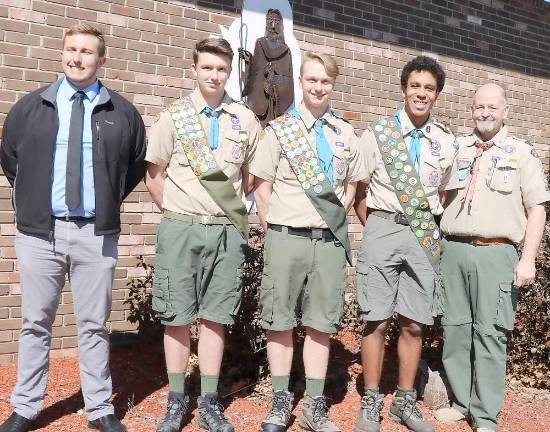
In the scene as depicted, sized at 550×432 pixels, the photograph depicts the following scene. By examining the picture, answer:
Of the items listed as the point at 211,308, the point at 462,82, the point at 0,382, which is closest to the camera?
the point at 211,308

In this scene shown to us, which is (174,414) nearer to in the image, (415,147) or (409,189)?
(409,189)

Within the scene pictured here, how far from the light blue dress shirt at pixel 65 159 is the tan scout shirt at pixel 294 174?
90 centimetres

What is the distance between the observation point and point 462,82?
7.42 m

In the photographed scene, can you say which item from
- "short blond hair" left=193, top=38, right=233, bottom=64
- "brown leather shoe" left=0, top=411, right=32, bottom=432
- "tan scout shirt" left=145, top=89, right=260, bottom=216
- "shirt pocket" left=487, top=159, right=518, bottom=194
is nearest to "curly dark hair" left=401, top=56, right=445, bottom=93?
"shirt pocket" left=487, top=159, right=518, bottom=194

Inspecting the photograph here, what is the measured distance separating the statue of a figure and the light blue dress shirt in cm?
244

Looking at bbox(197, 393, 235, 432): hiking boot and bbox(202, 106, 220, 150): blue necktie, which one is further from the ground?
bbox(202, 106, 220, 150): blue necktie

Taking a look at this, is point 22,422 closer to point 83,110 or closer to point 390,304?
point 83,110

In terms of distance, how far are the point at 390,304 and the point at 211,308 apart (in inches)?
41.6

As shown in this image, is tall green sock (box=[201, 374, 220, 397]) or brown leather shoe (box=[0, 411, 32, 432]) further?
tall green sock (box=[201, 374, 220, 397])

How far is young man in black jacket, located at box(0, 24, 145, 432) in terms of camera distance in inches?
140

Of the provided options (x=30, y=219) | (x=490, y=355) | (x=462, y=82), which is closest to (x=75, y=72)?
(x=30, y=219)

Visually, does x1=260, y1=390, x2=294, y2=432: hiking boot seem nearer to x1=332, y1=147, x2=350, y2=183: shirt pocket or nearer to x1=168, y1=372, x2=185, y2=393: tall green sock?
x1=168, y1=372, x2=185, y2=393: tall green sock

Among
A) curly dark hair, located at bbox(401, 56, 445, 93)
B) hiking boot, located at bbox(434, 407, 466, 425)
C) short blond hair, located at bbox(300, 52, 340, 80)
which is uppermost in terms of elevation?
Answer: curly dark hair, located at bbox(401, 56, 445, 93)

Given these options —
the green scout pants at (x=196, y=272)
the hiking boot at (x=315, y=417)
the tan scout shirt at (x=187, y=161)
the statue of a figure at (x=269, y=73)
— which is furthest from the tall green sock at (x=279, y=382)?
the statue of a figure at (x=269, y=73)
